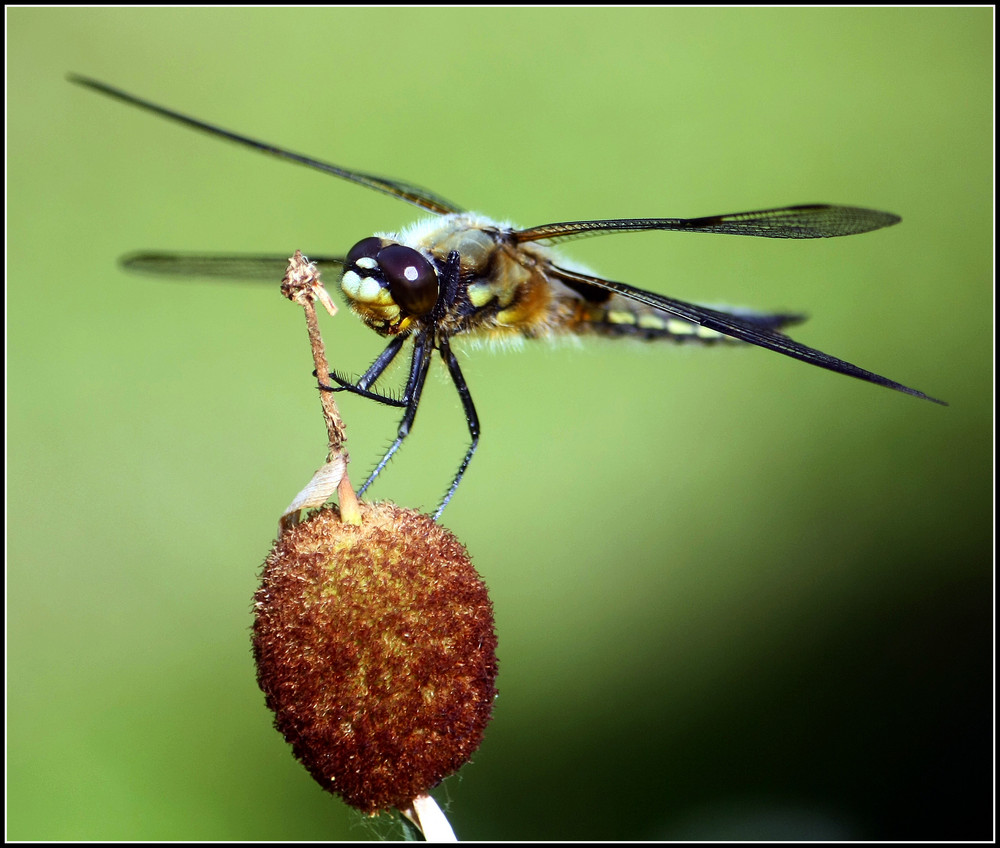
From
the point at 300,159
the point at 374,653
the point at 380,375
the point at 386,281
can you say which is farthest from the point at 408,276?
the point at 374,653

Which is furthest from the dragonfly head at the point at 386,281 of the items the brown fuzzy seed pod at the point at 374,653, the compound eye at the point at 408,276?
the brown fuzzy seed pod at the point at 374,653

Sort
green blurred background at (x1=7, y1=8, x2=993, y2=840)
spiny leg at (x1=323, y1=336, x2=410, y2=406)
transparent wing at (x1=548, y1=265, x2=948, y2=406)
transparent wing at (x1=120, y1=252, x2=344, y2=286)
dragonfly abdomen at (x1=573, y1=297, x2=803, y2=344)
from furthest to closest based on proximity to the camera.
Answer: green blurred background at (x1=7, y1=8, x2=993, y2=840)
dragonfly abdomen at (x1=573, y1=297, x2=803, y2=344)
transparent wing at (x1=120, y1=252, x2=344, y2=286)
spiny leg at (x1=323, y1=336, x2=410, y2=406)
transparent wing at (x1=548, y1=265, x2=948, y2=406)

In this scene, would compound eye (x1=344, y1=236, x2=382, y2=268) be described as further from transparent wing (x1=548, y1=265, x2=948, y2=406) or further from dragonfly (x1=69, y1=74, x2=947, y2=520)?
transparent wing (x1=548, y1=265, x2=948, y2=406)

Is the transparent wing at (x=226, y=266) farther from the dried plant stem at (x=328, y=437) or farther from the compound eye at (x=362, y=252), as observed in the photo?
the dried plant stem at (x=328, y=437)

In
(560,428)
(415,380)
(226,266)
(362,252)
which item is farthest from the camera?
(560,428)

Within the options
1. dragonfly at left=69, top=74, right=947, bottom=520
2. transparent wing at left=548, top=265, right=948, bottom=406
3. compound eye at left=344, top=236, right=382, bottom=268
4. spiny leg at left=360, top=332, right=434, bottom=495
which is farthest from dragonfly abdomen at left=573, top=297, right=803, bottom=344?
compound eye at left=344, top=236, right=382, bottom=268

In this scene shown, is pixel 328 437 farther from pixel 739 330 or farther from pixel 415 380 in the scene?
pixel 739 330
